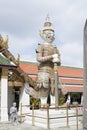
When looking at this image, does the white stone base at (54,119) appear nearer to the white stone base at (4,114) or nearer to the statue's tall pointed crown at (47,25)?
the white stone base at (4,114)

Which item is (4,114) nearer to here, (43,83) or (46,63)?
(43,83)

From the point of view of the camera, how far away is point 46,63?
9.20 metres

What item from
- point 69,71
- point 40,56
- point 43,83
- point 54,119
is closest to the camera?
point 54,119

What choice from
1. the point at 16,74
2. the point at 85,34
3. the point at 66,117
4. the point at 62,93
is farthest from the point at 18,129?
the point at 85,34

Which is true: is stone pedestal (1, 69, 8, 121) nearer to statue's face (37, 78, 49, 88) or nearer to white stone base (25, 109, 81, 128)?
white stone base (25, 109, 81, 128)

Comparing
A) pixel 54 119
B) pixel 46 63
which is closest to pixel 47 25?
pixel 46 63

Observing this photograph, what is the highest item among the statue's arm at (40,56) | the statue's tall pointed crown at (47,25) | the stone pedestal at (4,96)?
the statue's tall pointed crown at (47,25)

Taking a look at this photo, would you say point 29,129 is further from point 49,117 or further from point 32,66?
point 32,66

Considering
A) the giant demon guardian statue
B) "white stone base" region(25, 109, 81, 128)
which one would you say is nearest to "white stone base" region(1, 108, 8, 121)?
the giant demon guardian statue

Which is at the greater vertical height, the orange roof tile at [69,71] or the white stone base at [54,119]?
the orange roof tile at [69,71]

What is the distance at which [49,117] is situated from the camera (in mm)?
8195

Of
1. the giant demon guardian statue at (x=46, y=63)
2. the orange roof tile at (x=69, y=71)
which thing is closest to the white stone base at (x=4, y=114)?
the giant demon guardian statue at (x=46, y=63)

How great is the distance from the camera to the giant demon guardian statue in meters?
8.98

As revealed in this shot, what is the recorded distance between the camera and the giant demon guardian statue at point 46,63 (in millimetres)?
8984
